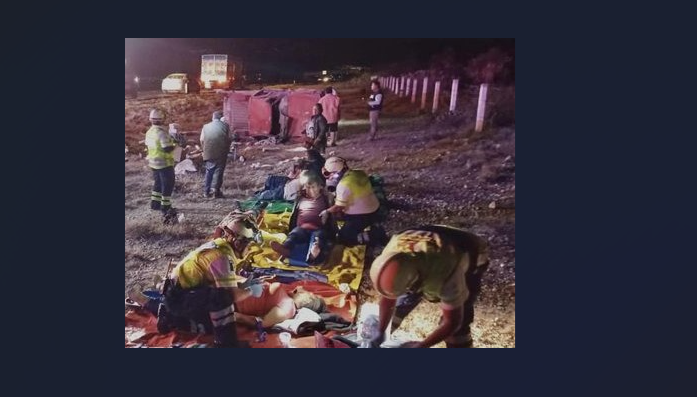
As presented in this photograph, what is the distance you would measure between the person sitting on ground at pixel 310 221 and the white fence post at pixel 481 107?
867 mm

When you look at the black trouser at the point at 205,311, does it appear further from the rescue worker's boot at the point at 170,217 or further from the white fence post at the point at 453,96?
the white fence post at the point at 453,96

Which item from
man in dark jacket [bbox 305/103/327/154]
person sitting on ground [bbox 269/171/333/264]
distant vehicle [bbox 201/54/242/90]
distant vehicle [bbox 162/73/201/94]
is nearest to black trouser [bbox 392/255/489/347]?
person sitting on ground [bbox 269/171/333/264]

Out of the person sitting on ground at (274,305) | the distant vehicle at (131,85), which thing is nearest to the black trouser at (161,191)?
the distant vehicle at (131,85)

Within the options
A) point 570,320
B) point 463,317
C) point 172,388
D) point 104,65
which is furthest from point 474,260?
point 104,65

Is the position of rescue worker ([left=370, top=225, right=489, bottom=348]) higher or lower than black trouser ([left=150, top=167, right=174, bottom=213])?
lower

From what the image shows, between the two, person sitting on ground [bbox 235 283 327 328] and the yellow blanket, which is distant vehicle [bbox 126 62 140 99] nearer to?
the yellow blanket

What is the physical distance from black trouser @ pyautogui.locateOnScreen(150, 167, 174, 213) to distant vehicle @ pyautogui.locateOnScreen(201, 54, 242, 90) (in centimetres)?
53

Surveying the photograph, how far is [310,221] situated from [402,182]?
0.53 metres

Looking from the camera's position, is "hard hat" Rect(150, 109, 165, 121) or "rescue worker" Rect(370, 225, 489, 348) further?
"hard hat" Rect(150, 109, 165, 121)

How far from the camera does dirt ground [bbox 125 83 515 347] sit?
3354 millimetres

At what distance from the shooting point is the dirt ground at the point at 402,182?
3354 mm

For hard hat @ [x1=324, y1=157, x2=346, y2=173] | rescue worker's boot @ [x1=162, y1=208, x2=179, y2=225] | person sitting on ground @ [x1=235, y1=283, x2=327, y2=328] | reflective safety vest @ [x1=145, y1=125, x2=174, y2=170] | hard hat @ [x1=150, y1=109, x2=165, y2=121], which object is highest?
hard hat @ [x1=150, y1=109, x2=165, y2=121]

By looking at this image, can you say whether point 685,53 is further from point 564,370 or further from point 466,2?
point 564,370

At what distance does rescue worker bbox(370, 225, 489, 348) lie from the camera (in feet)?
10.7
